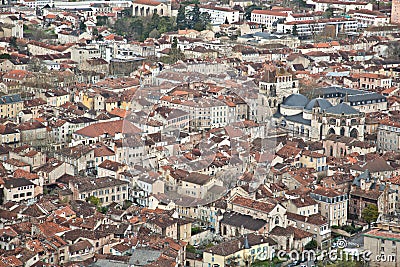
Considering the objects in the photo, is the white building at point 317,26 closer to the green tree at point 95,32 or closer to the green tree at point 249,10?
the green tree at point 249,10

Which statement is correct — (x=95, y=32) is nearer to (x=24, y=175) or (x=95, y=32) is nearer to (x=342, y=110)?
(x=342, y=110)

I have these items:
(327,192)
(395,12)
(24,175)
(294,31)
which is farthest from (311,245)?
(395,12)

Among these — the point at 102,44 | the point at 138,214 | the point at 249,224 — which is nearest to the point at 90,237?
the point at 138,214

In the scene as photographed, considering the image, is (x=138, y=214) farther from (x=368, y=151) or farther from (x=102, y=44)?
(x=102, y=44)

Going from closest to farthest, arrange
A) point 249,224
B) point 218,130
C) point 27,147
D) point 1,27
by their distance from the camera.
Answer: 1. point 249,224
2. point 27,147
3. point 218,130
4. point 1,27

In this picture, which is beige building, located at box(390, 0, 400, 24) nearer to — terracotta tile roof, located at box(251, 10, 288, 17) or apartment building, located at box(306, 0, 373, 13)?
apartment building, located at box(306, 0, 373, 13)

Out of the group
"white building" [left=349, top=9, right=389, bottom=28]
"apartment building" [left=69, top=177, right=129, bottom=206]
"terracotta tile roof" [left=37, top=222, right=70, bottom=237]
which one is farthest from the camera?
"white building" [left=349, top=9, right=389, bottom=28]

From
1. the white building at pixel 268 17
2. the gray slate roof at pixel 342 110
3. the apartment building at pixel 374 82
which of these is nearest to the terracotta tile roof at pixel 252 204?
the gray slate roof at pixel 342 110

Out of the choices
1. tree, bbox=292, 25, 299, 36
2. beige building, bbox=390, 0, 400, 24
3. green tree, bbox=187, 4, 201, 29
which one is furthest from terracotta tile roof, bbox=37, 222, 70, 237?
beige building, bbox=390, 0, 400, 24
